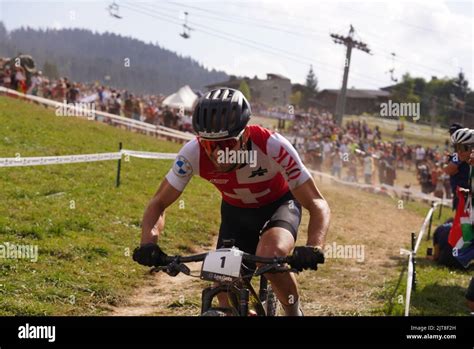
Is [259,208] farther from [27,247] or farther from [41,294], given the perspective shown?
[27,247]

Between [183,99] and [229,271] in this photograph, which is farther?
[183,99]

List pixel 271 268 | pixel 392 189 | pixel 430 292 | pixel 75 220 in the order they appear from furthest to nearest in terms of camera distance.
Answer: pixel 392 189 < pixel 75 220 < pixel 430 292 < pixel 271 268

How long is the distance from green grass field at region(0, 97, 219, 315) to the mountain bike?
105 inches

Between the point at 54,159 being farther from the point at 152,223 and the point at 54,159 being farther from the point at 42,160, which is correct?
the point at 152,223

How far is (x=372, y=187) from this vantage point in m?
23.0

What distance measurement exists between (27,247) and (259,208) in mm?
3985

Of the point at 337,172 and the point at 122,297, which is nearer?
the point at 122,297

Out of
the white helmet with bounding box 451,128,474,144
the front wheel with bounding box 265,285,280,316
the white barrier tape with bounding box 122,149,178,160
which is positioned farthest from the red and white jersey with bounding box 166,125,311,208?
the white barrier tape with bounding box 122,149,178,160

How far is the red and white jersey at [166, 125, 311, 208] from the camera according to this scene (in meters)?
4.75

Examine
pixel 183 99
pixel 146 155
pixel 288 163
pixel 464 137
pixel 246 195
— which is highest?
pixel 183 99

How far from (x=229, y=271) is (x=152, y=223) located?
118cm

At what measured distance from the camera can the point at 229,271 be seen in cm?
367

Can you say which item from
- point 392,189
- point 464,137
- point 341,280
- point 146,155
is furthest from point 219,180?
point 392,189
